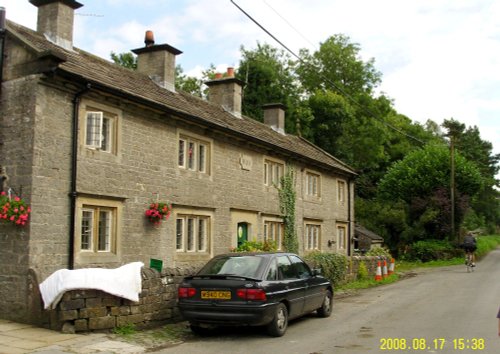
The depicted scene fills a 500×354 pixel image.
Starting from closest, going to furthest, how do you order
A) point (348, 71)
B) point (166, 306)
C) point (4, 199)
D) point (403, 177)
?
point (4, 199) → point (166, 306) → point (403, 177) → point (348, 71)

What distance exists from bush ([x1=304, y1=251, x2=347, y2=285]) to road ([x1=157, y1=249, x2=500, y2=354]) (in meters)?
1.83

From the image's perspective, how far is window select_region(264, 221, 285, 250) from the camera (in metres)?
19.5

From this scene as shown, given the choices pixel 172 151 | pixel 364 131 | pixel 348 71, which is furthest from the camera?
pixel 348 71

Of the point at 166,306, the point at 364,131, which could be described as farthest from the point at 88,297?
the point at 364,131

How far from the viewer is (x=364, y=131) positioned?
4778cm

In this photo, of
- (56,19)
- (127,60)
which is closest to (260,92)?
(127,60)

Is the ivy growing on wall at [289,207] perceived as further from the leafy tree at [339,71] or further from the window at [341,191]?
the leafy tree at [339,71]

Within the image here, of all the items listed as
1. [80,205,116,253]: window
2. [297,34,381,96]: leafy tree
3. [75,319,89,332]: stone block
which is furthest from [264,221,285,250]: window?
[297,34,381,96]: leafy tree

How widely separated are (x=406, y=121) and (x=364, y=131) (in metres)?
15.8

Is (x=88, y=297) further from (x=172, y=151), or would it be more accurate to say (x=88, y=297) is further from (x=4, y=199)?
(x=172, y=151)

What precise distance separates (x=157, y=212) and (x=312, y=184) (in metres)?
11.5

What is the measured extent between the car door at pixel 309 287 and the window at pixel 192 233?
14.3 feet

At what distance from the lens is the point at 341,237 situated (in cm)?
2698
